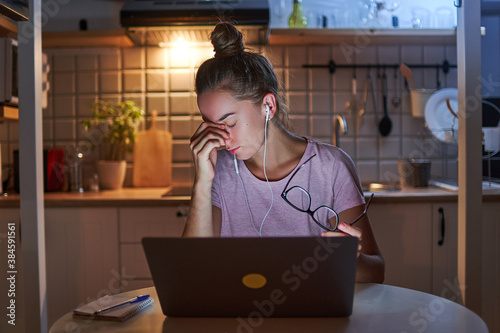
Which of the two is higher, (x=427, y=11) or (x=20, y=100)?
(x=427, y=11)

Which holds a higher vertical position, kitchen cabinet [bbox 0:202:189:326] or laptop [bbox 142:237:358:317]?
laptop [bbox 142:237:358:317]

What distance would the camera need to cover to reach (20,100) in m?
1.76

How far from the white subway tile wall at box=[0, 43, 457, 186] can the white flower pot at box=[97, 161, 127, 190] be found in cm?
16

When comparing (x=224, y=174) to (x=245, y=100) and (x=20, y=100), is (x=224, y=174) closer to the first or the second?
(x=245, y=100)

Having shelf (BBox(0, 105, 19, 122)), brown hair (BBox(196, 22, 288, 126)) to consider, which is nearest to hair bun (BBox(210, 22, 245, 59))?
brown hair (BBox(196, 22, 288, 126))

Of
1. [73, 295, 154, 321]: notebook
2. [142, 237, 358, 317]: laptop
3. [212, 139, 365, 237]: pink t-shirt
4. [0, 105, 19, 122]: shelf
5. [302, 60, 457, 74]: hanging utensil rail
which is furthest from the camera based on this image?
[302, 60, 457, 74]: hanging utensil rail

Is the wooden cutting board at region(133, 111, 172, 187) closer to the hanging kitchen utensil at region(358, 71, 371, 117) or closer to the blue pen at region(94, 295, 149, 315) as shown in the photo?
the hanging kitchen utensil at region(358, 71, 371, 117)

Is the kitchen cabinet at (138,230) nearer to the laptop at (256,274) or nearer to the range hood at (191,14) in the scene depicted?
the range hood at (191,14)

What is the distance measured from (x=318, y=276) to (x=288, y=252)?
3.0 inches

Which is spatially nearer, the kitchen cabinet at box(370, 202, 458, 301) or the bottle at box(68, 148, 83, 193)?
the kitchen cabinet at box(370, 202, 458, 301)

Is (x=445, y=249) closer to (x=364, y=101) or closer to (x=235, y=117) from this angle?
(x=364, y=101)

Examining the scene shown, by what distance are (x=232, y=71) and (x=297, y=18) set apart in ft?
4.17

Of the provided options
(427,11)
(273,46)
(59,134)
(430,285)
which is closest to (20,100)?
(59,134)

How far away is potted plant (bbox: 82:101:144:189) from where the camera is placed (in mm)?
2729
